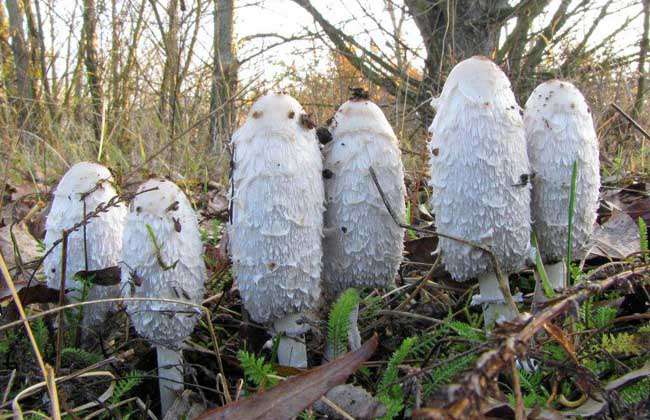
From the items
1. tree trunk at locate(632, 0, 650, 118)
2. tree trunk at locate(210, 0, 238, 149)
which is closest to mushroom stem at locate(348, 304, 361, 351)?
tree trunk at locate(210, 0, 238, 149)

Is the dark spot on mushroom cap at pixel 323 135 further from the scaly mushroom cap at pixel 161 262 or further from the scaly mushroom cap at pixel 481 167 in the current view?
the scaly mushroom cap at pixel 161 262

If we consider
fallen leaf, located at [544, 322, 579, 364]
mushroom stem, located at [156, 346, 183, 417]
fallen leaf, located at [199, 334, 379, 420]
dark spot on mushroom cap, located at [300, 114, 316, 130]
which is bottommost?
mushroom stem, located at [156, 346, 183, 417]

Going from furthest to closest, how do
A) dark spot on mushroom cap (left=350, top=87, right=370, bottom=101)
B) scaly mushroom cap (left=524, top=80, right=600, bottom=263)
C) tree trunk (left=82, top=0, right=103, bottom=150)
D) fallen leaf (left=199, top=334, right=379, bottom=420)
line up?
1. tree trunk (left=82, top=0, right=103, bottom=150)
2. dark spot on mushroom cap (left=350, top=87, right=370, bottom=101)
3. scaly mushroom cap (left=524, top=80, right=600, bottom=263)
4. fallen leaf (left=199, top=334, right=379, bottom=420)

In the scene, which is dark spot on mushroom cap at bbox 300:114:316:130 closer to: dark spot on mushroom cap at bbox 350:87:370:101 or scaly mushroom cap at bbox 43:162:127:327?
dark spot on mushroom cap at bbox 350:87:370:101

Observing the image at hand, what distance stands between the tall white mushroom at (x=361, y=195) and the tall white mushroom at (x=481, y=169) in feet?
0.52

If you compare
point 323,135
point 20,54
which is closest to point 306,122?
point 323,135

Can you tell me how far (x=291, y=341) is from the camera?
1768 millimetres

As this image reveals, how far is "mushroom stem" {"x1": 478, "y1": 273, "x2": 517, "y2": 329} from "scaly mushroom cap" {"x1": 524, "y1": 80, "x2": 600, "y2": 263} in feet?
0.65

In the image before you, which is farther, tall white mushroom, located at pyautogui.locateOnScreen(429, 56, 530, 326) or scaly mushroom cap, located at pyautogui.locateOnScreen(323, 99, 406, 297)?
scaly mushroom cap, located at pyautogui.locateOnScreen(323, 99, 406, 297)

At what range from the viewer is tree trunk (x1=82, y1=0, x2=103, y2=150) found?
243 inches

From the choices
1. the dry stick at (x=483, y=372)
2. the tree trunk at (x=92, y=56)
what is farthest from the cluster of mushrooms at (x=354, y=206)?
the tree trunk at (x=92, y=56)

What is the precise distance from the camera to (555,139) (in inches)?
62.9

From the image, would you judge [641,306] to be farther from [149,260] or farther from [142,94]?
[142,94]

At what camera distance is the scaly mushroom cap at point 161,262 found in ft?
5.18
